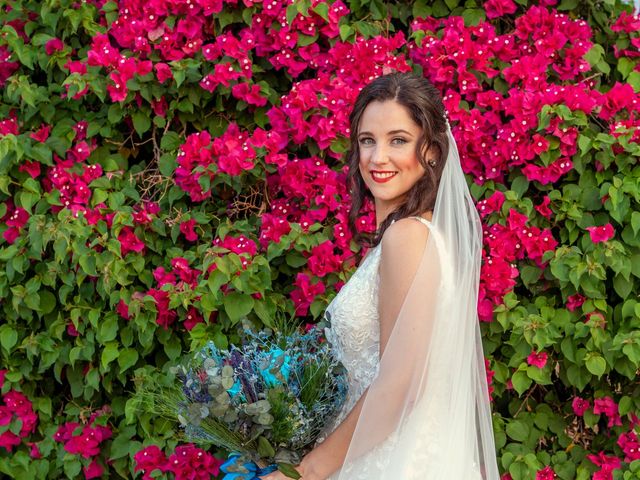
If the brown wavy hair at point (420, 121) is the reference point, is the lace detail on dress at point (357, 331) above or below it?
below

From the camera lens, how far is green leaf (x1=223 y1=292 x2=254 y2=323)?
3275 millimetres

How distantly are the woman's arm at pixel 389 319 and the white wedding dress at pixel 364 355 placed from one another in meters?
0.05

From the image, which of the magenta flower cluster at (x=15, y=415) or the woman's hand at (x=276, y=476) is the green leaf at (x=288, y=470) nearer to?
the woman's hand at (x=276, y=476)

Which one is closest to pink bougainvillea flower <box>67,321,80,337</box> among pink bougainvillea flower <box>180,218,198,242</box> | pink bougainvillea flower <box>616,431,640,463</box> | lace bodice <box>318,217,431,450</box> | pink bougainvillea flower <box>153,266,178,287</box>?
pink bougainvillea flower <box>153,266,178,287</box>

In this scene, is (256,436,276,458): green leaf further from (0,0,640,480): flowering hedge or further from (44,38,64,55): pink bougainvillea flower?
(44,38,64,55): pink bougainvillea flower

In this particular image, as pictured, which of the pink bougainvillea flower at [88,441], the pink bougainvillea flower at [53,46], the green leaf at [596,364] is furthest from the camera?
the pink bougainvillea flower at [53,46]

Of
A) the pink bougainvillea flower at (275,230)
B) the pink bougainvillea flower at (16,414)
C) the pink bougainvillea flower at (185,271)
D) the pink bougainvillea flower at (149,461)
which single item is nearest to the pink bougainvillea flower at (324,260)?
the pink bougainvillea flower at (275,230)

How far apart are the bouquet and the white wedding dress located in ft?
0.28

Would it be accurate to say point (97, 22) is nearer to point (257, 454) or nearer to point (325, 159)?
point (325, 159)

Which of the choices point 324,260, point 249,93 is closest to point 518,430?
point 324,260

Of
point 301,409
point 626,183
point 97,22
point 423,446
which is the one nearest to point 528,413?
point 626,183

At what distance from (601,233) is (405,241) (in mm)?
1134

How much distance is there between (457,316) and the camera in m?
Result: 2.38

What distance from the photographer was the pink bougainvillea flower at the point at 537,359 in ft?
10.5
